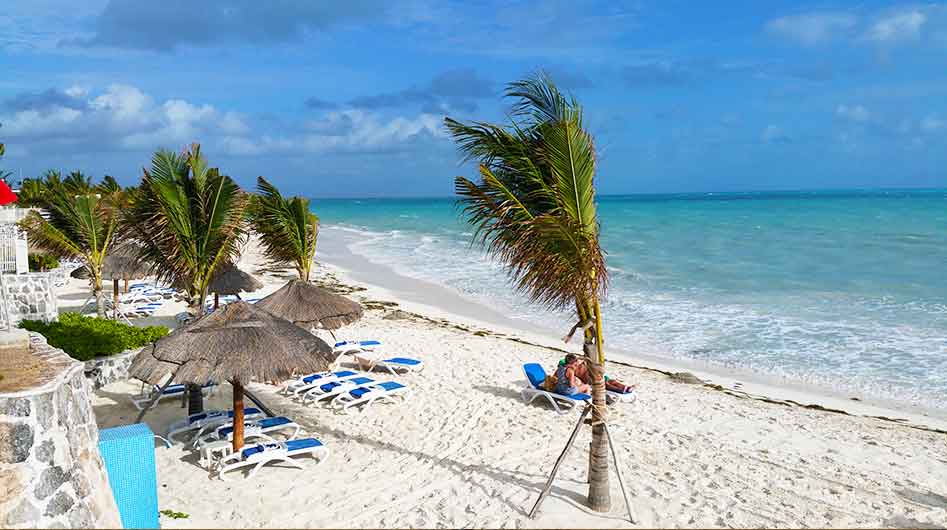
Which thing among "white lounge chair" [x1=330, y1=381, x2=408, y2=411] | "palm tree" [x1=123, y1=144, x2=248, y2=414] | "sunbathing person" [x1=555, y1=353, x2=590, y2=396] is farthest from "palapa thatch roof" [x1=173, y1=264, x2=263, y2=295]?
"sunbathing person" [x1=555, y1=353, x2=590, y2=396]

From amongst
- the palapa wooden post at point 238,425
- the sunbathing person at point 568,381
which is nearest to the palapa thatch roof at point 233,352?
the palapa wooden post at point 238,425

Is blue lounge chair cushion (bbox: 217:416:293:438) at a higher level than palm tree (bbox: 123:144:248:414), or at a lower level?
lower

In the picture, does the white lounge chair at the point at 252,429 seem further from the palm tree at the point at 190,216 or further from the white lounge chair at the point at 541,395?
the white lounge chair at the point at 541,395

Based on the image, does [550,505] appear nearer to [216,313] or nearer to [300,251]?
[216,313]

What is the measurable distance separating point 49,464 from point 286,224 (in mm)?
7396

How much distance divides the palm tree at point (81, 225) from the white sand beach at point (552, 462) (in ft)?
13.5

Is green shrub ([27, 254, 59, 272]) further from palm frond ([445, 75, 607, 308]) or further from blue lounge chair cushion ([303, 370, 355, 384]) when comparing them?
palm frond ([445, 75, 607, 308])

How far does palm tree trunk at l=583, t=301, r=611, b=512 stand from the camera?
575cm

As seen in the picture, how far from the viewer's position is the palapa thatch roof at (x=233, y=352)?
616cm

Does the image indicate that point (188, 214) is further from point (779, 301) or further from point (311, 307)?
point (779, 301)

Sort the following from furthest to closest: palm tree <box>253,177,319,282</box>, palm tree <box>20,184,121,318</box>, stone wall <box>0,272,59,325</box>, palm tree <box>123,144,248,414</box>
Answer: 1. palm tree <box>20,184,121,318</box>
2. palm tree <box>253,177,319,282</box>
3. stone wall <box>0,272,59,325</box>
4. palm tree <box>123,144,248,414</box>

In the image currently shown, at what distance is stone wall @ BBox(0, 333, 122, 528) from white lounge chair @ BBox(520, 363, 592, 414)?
563 centimetres

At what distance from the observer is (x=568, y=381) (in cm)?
911

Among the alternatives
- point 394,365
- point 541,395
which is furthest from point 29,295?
point 541,395
